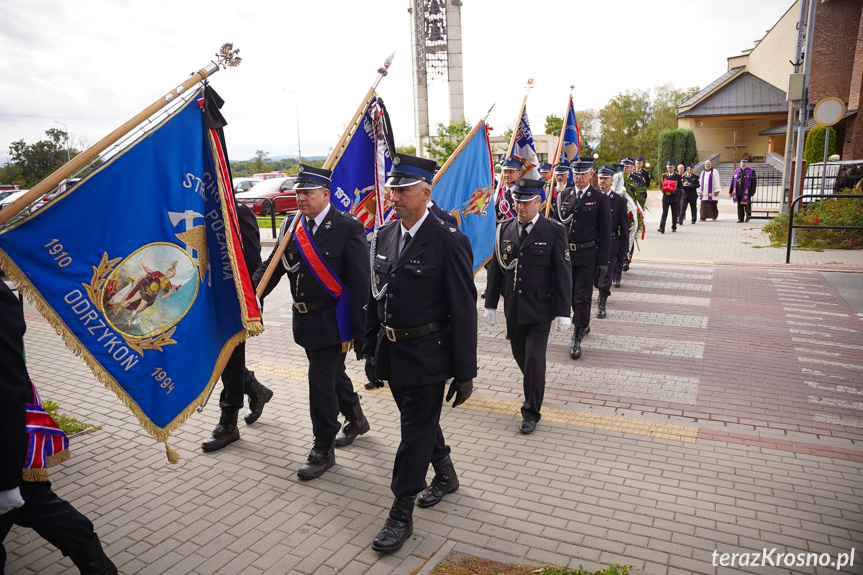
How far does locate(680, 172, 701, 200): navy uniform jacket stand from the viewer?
20.4m

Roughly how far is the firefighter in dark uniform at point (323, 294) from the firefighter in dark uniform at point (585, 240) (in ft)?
12.4

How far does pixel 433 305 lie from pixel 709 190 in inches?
817

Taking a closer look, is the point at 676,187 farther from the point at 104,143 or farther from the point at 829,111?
the point at 104,143

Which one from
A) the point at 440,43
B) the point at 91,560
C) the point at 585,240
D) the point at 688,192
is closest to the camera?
the point at 91,560

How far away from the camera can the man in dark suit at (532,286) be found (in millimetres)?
5570

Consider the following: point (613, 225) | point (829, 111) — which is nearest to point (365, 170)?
point (613, 225)

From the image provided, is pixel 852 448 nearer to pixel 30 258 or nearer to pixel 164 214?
pixel 164 214

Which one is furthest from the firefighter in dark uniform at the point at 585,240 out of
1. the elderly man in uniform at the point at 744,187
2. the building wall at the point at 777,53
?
the building wall at the point at 777,53

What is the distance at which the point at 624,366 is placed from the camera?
285 inches

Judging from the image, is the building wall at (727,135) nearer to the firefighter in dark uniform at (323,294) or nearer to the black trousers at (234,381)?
the firefighter in dark uniform at (323,294)

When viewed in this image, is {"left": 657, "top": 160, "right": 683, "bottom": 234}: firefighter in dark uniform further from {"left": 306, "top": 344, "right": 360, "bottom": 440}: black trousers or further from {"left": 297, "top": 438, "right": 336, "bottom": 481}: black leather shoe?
{"left": 297, "top": 438, "right": 336, "bottom": 481}: black leather shoe

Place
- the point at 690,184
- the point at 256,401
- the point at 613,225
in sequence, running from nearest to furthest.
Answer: the point at 256,401 < the point at 613,225 < the point at 690,184

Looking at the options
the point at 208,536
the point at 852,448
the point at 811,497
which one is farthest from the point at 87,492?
the point at 852,448

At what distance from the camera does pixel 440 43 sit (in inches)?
1537
